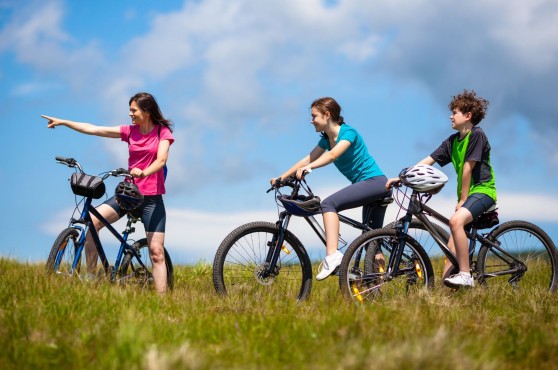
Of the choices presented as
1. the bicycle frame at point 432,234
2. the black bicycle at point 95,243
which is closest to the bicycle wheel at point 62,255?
the black bicycle at point 95,243

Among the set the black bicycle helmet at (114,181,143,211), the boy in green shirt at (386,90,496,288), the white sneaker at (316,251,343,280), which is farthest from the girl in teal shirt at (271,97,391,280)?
the black bicycle helmet at (114,181,143,211)

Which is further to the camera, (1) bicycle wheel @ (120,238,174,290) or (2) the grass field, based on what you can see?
(1) bicycle wheel @ (120,238,174,290)

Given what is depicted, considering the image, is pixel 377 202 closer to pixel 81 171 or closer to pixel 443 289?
pixel 443 289

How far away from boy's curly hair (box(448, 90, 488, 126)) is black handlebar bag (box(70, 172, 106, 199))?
4405 millimetres

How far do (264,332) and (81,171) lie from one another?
11.6 ft

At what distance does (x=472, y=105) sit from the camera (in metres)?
8.37

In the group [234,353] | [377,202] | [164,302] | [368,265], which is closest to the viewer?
[234,353]

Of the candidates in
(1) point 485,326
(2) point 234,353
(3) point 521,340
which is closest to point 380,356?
(2) point 234,353

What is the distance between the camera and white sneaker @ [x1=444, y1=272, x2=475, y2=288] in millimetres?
8094

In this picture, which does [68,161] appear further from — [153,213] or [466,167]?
[466,167]

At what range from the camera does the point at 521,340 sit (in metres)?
5.67

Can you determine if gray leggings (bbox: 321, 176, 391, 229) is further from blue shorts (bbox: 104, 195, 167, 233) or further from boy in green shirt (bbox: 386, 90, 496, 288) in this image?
blue shorts (bbox: 104, 195, 167, 233)

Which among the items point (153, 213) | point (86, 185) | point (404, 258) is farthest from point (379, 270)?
point (86, 185)

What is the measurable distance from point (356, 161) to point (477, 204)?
5.11 feet
